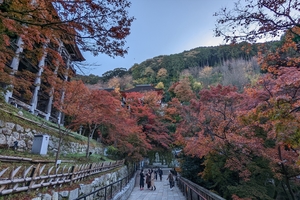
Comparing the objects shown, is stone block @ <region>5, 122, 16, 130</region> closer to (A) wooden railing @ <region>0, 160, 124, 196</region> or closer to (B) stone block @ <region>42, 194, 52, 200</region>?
(A) wooden railing @ <region>0, 160, 124, 196</region>

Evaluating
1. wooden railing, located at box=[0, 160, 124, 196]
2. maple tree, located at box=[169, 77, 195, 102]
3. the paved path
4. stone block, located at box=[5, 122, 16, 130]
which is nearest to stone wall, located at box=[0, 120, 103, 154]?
stone block, located at box=[5, 122, 16, 130]

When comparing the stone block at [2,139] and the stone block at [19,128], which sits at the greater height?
the stone block at [19,128]

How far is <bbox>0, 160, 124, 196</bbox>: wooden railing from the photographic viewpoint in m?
3.27

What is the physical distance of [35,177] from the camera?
392 centimetres

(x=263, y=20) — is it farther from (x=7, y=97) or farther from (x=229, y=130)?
(x=7, y=97)

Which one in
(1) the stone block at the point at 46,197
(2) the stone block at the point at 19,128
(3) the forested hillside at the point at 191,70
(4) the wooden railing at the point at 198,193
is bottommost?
(4) the wooden railing at the point at 198,193

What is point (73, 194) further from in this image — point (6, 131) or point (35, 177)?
point (6, 131)

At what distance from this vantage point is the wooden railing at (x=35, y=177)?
3.27 m

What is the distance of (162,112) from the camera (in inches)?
1283

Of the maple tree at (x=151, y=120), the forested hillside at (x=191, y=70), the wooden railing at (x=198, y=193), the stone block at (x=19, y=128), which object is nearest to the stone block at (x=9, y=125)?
the stone block at (x=19, y=128)

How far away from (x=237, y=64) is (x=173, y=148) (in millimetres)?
37097

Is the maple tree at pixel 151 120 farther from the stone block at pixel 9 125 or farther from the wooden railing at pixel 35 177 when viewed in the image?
the wooden railing at pixel 35 177

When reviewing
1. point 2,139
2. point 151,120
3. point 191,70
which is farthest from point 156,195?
point 191,70

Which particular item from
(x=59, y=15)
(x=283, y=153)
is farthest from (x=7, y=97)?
(x=283, y=153)
